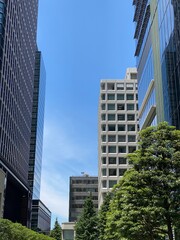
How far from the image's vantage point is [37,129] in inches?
4951

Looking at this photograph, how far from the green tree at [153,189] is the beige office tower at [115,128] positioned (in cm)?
6530

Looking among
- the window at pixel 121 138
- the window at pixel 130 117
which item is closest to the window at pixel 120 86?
the window at pixel 130 117

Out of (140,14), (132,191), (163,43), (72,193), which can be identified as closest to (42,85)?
(72,193)

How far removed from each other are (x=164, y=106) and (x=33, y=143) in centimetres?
8527

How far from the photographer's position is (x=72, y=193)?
475 ft

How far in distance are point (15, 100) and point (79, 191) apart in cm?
7997

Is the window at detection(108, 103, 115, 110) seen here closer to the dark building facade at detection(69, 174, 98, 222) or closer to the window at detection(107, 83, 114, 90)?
the window at detection(107, 83, 114, 90)

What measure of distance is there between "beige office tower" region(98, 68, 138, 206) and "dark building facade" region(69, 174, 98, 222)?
47462 mm

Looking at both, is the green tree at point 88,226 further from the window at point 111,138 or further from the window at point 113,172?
the window at point 111,138

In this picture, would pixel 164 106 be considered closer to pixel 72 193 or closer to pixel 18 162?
pixel 18 162

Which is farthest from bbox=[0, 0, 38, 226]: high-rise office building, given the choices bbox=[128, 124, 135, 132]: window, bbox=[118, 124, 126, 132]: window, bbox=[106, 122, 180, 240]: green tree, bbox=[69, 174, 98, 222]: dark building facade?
bbox=[69, 174, 98, 222]: dark building facade

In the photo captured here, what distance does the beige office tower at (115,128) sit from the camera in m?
90.2

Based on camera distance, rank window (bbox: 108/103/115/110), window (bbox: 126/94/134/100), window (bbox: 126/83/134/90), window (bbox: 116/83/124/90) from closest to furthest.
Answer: window (bbox: 108/103/115/110) < window (bbox: 126/94/134/100) < window (bbox: 116/83/124/90) < window (bbox: 126/83/134/90)

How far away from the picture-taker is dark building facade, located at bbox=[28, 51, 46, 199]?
11838 centimetres
